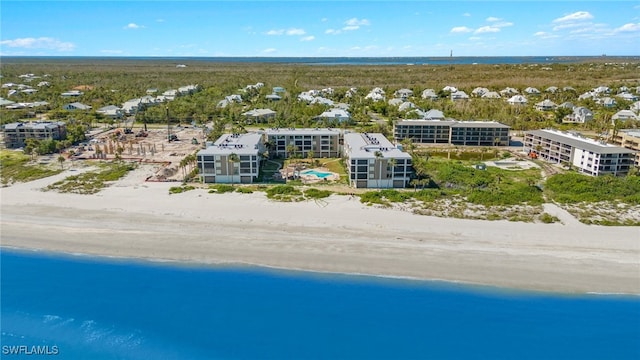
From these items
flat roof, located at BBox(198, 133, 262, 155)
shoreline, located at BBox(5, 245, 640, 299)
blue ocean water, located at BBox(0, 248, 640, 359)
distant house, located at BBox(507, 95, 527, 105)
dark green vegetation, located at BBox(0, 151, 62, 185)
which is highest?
distant house, located at BBox(507, 95, 527, 105)

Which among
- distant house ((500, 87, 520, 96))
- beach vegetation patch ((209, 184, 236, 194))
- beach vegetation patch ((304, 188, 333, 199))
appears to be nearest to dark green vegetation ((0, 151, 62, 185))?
beach vegetation patch ((209, 184, 236, 194))

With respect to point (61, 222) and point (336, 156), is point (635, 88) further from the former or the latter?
point (61, 222)

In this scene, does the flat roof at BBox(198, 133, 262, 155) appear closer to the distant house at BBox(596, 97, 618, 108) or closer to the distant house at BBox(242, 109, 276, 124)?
the distant house at BBox(242, 109, 276, 124)

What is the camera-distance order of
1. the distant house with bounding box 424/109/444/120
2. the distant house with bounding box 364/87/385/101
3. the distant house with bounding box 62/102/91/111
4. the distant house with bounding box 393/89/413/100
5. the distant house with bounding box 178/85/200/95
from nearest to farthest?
the distant house with bounding box 424/109/444/120, the distant house with bounding box 62/102/91/111, the distant house with bounding box 364/87/385/101, the distant house with bounding box 393/89/413/100, the distant house with bounding box 178/85/200/95

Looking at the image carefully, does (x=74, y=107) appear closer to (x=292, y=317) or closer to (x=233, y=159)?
(x=233, y=159)

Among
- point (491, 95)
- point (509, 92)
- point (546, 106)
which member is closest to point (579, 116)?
point (546, 106)

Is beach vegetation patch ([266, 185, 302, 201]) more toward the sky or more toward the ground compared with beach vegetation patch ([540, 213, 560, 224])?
more toward the sky
